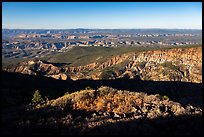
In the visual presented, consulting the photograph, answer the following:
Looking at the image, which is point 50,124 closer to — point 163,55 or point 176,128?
point 176,128

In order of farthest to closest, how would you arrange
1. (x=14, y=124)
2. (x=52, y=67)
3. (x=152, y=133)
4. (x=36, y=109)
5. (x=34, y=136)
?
1. (x=52, y=67)
2. (x=36, y=109)
3. (x=14, y=124)
4. (x=152, y=133)
5. (x=34, y=136)

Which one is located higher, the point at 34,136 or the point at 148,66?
the point at 34,136

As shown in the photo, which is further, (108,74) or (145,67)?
(145,67)

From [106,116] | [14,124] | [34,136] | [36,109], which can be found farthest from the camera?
[36,109]

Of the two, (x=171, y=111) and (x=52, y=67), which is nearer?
(x=171, y=111)

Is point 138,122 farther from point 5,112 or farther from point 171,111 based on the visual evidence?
point 5,112

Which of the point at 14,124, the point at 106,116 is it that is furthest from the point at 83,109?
the point at 14,124

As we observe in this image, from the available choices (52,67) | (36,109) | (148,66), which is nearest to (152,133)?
(36,109)

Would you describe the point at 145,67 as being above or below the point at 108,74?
above

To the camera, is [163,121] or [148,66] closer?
[163,121]
